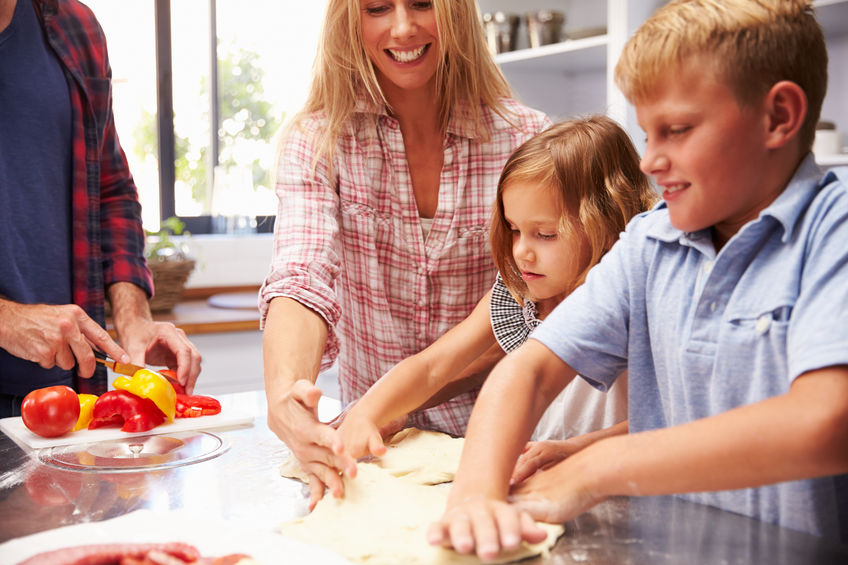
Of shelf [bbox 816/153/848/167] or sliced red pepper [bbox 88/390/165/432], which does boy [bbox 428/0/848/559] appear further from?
shelf [bbox 816/153/848/167]

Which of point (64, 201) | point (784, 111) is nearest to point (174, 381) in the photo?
point (64, 201)

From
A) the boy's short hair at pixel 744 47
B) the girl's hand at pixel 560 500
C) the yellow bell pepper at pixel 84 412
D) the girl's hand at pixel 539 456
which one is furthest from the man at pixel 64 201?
the boy's short hair at pixel 744 47

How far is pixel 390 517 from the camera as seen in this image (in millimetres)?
848

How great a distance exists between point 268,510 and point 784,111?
654mm

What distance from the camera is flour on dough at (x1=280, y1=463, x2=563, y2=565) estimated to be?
749mm

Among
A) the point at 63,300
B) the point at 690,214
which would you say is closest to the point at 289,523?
the point at 690,214

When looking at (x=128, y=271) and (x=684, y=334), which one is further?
(x=128, y=271)

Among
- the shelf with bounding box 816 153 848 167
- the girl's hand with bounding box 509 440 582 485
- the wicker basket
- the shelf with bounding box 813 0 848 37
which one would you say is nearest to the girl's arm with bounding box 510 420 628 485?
the girl's hand with bounding box 509 440 582 485

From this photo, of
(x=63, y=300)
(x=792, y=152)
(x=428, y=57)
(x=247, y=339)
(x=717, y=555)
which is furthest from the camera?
(x=247, y=339)

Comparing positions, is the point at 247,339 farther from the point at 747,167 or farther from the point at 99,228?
the point at 747,167

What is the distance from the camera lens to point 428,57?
1.32 m

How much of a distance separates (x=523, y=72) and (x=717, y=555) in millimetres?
2342

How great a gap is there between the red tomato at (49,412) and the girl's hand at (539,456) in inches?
24.5

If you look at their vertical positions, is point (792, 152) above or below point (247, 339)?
above
